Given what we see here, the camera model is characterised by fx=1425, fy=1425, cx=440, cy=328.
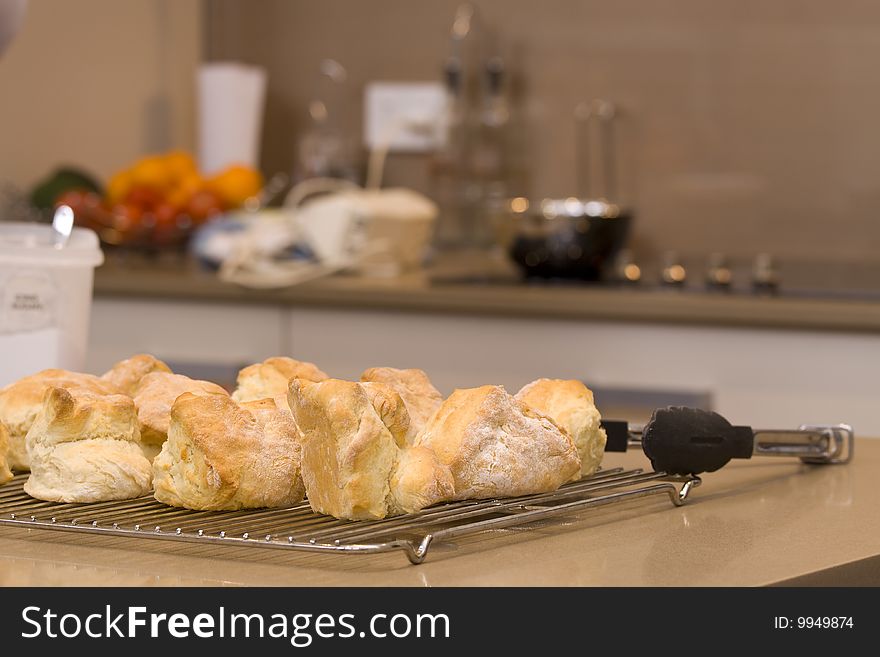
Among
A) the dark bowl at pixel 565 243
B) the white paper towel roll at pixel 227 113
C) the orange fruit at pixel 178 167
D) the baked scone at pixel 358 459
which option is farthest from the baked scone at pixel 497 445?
the white paper towel roll at pixel 227 113

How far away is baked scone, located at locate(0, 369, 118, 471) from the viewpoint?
805 millimetres

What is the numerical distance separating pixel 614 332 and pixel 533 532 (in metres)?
1.34

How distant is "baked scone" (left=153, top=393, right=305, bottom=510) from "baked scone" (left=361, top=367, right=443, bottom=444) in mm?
77

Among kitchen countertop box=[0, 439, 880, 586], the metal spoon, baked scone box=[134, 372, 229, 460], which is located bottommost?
kitchen countertop box=[0, 439, 880, 586]

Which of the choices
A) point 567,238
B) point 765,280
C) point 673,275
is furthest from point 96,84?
point 765,280

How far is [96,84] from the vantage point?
2.83 meters

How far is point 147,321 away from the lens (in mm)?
2281

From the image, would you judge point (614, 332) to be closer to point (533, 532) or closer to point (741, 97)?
point (741, 97)

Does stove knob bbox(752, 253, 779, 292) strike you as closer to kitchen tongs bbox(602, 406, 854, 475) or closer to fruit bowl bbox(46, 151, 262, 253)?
fruit bowl bbox(46, 151, 262, 253)

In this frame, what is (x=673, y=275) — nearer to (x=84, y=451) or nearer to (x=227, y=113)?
(x=227, y=113)

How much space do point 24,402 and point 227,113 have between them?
2.14m

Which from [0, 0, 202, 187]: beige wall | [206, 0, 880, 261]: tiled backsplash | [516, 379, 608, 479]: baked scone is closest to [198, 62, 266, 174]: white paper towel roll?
[0, 0, 202, 187]: beige wall

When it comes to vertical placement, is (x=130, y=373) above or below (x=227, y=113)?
below

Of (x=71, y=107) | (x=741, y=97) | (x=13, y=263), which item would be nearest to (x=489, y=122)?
(x=741, y=97)
